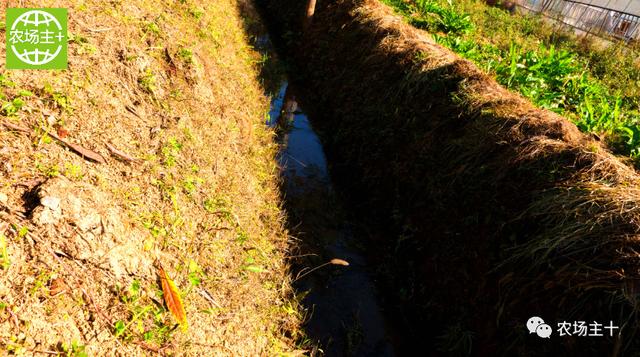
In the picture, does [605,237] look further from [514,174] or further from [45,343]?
[45,343]

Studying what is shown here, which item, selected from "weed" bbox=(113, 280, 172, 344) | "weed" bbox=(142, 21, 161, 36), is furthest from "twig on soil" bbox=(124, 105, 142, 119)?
"weed" bbox=(113, 280, 172, 344)

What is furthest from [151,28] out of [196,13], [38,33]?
[196,13]

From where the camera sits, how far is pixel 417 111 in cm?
630

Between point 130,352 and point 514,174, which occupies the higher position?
point 514,174

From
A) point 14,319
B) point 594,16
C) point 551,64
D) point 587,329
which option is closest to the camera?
point 14,319

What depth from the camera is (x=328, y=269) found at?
199 inches

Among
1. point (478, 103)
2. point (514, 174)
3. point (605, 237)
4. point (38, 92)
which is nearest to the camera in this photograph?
point (38, 92)

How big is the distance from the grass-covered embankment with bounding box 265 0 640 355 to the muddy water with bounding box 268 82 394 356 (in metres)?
0.33

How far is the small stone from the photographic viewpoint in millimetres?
2619

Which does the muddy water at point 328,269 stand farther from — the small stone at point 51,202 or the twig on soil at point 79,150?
the small stone at point 51,202

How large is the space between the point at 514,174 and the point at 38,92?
15.4 feet

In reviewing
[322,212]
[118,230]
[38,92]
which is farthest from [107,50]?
[322,212]

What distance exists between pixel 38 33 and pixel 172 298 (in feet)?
8.85

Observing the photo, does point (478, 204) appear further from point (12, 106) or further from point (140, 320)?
point (12, 106)
